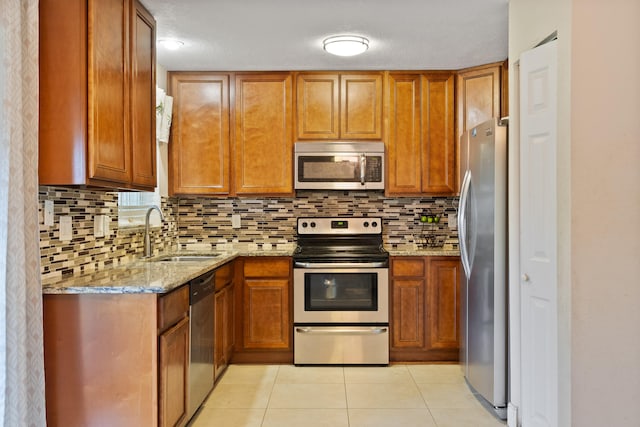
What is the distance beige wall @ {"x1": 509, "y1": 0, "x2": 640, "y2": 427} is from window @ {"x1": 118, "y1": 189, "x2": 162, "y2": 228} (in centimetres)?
255

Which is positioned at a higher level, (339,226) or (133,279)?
(339,226)

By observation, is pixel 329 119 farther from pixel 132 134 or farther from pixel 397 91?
pixel 132 134

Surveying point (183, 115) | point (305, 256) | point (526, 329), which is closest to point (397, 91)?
point (305, 256)

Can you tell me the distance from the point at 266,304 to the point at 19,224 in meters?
2.04

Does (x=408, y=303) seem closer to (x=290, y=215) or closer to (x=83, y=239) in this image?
(x=290, y=215)

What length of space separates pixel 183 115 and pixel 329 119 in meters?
1.21

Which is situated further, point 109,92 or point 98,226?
point 98,226

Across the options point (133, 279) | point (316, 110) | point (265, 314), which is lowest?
point (265, 314)

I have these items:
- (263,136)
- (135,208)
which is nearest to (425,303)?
(263,136)

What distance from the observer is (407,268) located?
3506 mm

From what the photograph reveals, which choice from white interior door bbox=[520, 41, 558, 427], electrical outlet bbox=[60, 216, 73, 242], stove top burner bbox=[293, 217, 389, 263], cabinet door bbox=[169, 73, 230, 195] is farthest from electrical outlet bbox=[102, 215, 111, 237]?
white interior door bbox=[520, 41, 558, 427]

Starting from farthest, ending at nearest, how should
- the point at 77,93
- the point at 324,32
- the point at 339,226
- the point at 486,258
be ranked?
the point at 339,226, the point at 324,32, the point at 486,258, the point at 77,93

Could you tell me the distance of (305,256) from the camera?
11.4ft

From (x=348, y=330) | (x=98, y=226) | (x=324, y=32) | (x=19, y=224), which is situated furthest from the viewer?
(x=348, y=330)
